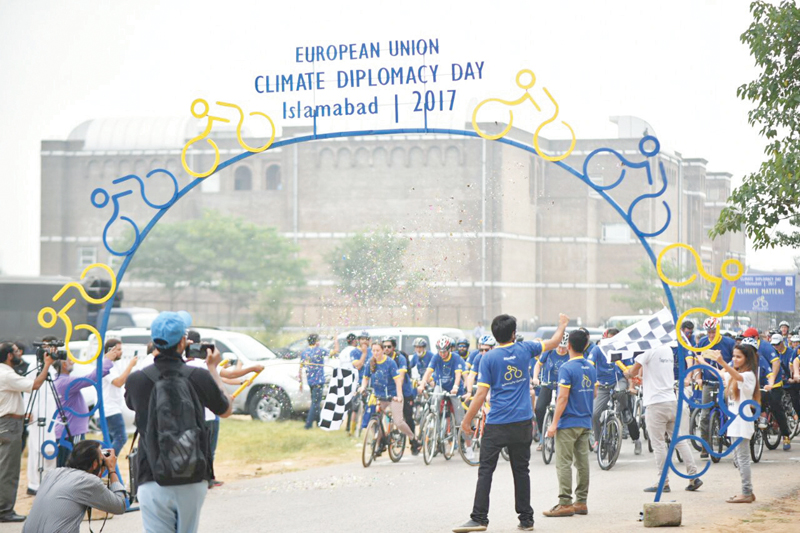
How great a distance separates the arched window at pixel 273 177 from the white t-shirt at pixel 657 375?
186 feet

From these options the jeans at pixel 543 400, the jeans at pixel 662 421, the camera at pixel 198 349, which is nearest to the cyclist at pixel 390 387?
the jeans at pixel 543 400

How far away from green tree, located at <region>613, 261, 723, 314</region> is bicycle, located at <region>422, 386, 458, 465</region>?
1907 inches

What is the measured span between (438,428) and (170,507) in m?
9.64

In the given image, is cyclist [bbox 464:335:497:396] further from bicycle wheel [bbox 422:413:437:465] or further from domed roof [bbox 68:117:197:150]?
domed roof [bbox 68:117:197:150]

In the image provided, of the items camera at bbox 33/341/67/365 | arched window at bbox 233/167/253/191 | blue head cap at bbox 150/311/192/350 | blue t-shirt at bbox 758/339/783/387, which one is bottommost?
blue t-shirt at bbox 758/339/783/387

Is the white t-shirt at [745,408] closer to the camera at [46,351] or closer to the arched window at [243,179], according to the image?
the camera at [46,351]

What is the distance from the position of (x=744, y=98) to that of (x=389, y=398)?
6.34 metres

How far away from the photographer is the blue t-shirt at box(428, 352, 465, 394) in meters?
15.7

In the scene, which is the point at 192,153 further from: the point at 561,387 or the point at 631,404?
the point at 561,387

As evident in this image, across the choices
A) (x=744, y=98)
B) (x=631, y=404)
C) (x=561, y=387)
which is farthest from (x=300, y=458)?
(x=744, y=98)

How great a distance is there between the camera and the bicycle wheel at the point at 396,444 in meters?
15.1

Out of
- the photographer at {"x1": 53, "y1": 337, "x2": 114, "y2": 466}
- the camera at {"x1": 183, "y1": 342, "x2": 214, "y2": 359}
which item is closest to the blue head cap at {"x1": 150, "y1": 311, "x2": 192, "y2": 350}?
the camera at {"x1": 183, "y1": 342, "x2": 214, "y2": 359}

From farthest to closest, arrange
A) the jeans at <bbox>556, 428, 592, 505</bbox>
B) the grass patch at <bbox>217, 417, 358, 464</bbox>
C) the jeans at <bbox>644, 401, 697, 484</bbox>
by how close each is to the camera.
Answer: the grass patch at <bbox>217, 417, 358, 464</bbox> < the jeans at <bbox>644, 401, 697, 484</bbox> < the jeans at <bbox>556, 428, 592, 505</bbox>

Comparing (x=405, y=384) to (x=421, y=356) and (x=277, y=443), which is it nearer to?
(x=421, y=356)
